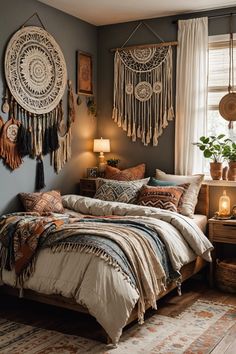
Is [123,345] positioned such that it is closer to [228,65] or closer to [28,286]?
[28,286]

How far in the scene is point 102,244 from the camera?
3.45 metres

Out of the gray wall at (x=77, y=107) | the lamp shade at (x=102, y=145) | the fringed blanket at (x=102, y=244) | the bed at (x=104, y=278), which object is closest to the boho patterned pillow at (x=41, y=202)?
the gray wall at (x=77, y=107)

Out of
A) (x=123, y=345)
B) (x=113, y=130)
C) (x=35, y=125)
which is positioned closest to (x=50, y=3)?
(x=35, y=125)

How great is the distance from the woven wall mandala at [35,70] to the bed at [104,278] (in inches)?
49.5

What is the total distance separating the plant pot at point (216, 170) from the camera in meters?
5.01

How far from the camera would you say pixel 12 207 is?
184 inches

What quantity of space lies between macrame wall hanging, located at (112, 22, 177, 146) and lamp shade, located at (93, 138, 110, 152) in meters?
0.28

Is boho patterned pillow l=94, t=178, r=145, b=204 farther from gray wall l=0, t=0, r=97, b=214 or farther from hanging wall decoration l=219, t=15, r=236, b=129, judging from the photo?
hanging wall decoration l=219, t=15, r=236, b=129

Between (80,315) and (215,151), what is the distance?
7.24 ft

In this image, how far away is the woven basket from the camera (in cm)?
454

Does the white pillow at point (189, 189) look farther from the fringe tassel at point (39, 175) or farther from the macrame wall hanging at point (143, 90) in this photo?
the fringe tassel at point (39, 175)

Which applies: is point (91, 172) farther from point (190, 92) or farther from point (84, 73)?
point (190, 92)

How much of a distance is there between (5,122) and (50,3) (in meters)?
1.39

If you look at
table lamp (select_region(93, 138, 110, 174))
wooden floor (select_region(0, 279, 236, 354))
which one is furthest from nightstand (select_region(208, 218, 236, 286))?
table lamp (select_region(93, 138, 110, 174))
